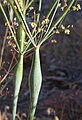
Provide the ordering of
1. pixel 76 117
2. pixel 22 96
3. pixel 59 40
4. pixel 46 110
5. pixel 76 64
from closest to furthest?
pixel 76 117
pixel 46 110
pixel 22 96
pixel 76 64
pixel 59 40

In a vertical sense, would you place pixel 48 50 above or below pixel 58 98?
above

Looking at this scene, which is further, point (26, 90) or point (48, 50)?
point (48, 50)

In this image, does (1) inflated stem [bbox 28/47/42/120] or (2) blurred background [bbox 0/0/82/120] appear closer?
(1) inflated stem [bbox 28/47/42/120]

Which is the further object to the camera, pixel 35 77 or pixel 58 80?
pixel 58 80

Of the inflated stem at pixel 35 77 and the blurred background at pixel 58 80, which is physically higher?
the inflated stem at pixel 35 77

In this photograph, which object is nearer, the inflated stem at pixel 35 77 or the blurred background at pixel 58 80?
the inflated stem at pixel 35 77

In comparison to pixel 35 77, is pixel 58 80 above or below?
below

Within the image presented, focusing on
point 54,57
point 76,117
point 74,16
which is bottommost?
point 76,117

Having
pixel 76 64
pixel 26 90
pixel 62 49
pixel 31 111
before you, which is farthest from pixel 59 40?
pixel 31 111

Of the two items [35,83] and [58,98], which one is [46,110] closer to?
[58,98]

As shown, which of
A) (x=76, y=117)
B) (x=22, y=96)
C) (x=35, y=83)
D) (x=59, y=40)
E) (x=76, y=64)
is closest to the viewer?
(x=35, y=83)

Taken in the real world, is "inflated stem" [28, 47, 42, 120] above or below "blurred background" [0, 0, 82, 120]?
above
